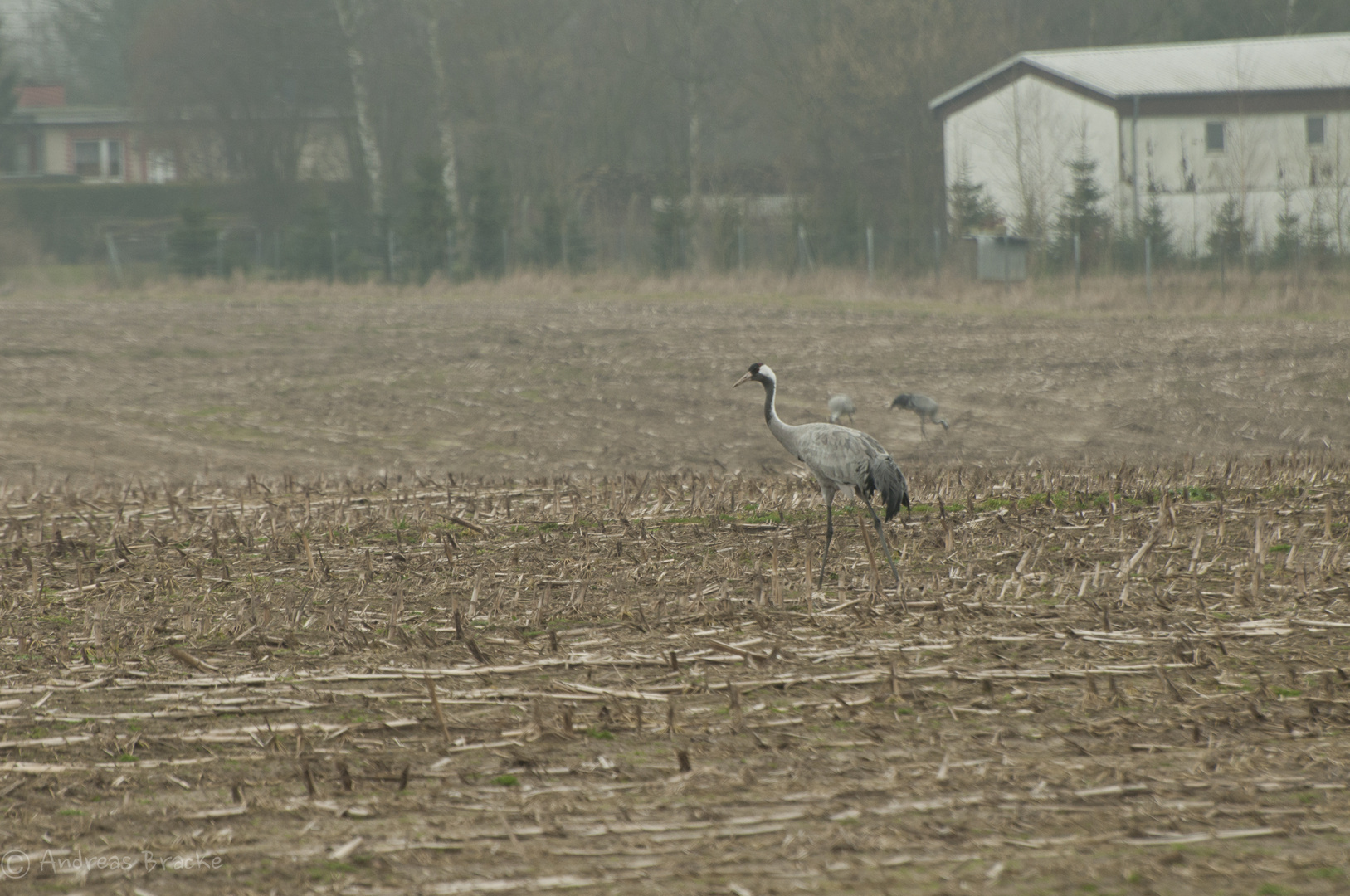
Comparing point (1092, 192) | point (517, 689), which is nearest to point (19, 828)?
point (517, 689)

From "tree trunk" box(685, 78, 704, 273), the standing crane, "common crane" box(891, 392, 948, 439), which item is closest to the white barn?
"tree trunk" box(685, 78, 704, 273)

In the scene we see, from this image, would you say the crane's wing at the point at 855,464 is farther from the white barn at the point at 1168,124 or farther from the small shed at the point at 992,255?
the white barn at the point at 1168,124

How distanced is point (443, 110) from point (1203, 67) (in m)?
22.4

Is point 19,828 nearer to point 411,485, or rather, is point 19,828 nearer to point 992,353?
point 411,485

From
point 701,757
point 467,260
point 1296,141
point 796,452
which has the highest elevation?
point 1296,141

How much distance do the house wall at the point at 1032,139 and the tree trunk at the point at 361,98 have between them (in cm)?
1745

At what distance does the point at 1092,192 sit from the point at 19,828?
34.4 metres

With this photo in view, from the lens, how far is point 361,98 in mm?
41438

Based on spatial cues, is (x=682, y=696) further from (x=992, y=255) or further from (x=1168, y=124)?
(x=1168, y=124)

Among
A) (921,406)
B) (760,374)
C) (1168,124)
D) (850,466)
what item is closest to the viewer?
(850,466)

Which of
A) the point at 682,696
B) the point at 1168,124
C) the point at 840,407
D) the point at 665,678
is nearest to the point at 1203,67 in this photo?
the point at 1168,124

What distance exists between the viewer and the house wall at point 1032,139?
37.7m

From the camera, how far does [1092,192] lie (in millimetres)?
35188

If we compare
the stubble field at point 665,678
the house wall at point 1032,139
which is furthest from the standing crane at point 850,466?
the house wall at point 1032,139
